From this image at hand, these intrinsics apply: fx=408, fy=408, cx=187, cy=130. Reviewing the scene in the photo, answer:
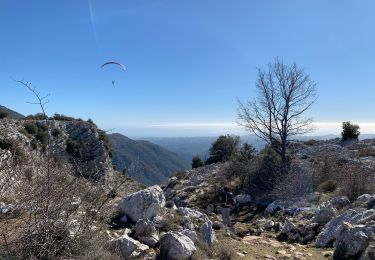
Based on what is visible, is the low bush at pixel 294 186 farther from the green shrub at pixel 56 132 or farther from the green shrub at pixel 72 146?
the green shrub at pixel 56 132

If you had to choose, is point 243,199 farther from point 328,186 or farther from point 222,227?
point 222,227

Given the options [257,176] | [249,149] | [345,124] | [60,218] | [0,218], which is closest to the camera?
[60,218]

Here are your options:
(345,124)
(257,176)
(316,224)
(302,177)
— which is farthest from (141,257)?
(345,124)

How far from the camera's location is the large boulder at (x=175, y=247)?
7.56 meters

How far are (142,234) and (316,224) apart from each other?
20.4 feet

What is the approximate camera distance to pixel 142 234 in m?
8.52

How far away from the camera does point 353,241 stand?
27.8 feet

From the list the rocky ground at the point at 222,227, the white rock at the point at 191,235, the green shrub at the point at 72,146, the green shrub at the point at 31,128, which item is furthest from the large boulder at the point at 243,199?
the green shrub at the point at 31,128

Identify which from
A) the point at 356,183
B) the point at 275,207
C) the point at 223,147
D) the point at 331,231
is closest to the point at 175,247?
the point at 331,231

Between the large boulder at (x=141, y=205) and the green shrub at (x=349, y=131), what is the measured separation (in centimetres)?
2726

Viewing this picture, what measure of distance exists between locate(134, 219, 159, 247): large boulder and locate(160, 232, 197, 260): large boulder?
0.38 metres

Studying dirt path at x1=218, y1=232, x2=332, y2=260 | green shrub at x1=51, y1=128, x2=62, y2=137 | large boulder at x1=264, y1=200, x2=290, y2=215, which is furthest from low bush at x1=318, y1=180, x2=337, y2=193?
green shrub at x1=51, y1=128, x2=62, y2=137

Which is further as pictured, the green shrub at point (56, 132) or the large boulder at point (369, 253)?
the green shrub at point (56, 132)

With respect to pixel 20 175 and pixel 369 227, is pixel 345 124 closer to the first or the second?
pixel 369 227
